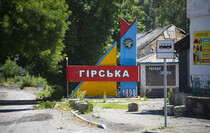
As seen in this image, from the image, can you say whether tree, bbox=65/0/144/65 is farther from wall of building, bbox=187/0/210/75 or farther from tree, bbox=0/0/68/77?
wall of building, bbox=187/0/210/75

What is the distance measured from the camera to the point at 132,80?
24.5 m

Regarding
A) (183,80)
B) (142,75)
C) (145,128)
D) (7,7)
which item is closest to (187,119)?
(145,128)

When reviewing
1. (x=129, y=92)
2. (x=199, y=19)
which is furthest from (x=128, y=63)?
(x=199, y=19)

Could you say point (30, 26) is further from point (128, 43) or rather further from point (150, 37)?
point (150, 37)

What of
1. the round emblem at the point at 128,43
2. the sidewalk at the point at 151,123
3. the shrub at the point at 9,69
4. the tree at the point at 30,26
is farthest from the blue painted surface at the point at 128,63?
the shrub at the point at 9,69

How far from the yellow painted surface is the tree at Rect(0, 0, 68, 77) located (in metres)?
5.33

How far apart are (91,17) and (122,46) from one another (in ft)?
16.6

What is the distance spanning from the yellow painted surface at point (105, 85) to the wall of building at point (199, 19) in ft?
27.2

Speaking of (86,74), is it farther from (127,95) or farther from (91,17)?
(91,17)

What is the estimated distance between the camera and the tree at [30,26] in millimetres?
17281

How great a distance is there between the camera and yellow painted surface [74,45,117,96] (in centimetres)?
2441

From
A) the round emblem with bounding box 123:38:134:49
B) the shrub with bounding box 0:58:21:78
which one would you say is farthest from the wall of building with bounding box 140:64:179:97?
the shrub with bounding box 0:58:21:78

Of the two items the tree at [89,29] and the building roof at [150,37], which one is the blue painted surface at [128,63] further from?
the building roof at [150,37]

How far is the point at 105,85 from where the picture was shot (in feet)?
A: 81.1
